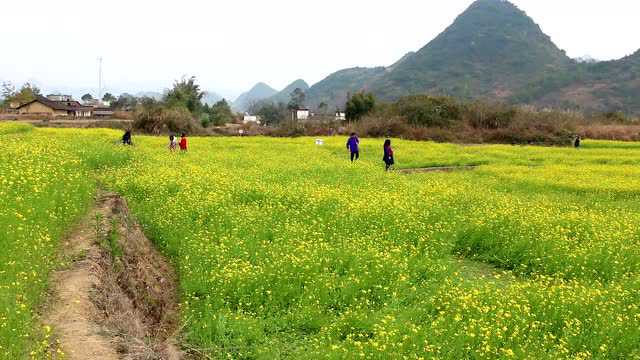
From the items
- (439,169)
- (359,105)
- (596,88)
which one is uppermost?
(596,88)

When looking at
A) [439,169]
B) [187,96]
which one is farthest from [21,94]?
[439,169]

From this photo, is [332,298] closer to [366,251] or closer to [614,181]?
[366,251]

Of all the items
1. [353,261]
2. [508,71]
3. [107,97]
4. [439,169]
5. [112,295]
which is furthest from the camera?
[107,97]

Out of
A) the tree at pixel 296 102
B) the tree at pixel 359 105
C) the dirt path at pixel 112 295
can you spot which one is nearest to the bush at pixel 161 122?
the tree at pixel 359 105

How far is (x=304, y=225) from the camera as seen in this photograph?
506 inches

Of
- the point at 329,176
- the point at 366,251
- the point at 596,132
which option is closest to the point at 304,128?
the point at 596,132

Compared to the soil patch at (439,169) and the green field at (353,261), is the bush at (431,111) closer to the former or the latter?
the soil patch at (439,169)

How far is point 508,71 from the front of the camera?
151750 mm

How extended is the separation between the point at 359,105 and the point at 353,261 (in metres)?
65.9

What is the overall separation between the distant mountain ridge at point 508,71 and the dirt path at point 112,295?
113 meters

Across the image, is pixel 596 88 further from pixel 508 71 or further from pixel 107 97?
pixel 107 97

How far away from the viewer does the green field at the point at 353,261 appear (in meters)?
7.89

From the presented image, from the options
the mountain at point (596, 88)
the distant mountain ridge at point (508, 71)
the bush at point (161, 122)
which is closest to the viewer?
the bush at point (161, 122)

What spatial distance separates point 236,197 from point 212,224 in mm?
2602
